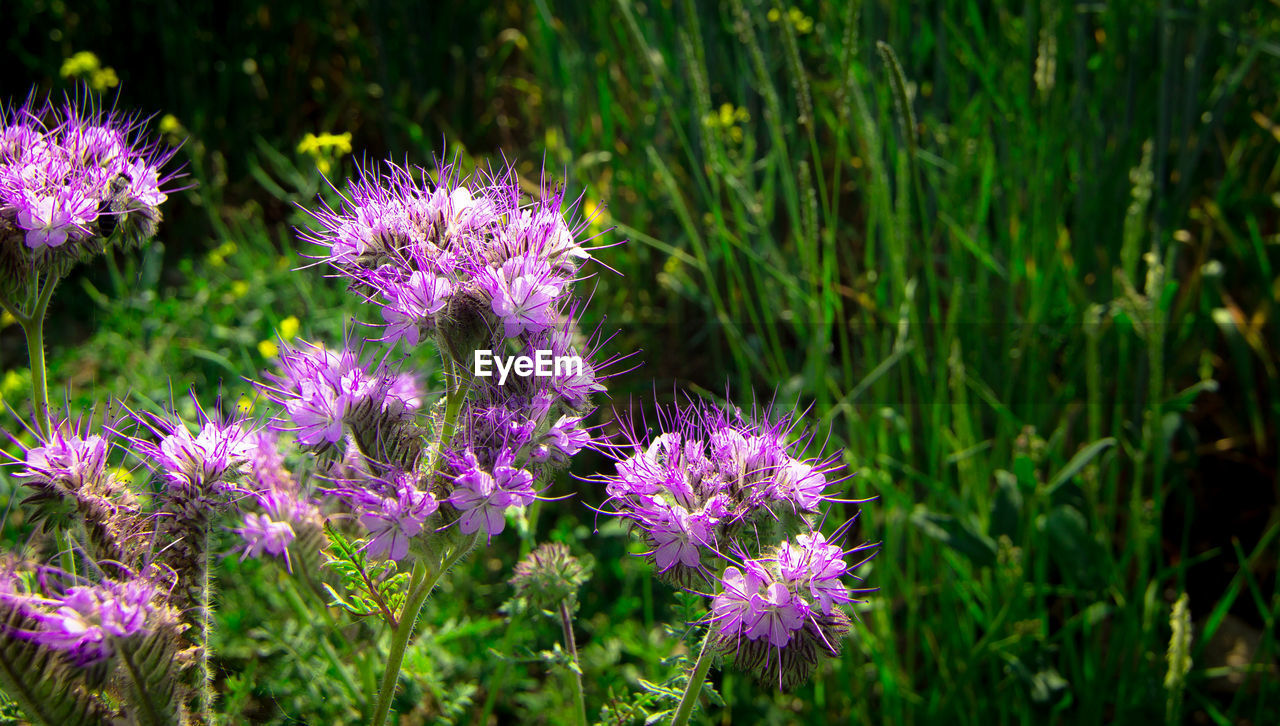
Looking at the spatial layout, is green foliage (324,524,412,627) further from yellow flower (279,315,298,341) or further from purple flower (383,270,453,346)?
yellow flower (279,315,298,341)

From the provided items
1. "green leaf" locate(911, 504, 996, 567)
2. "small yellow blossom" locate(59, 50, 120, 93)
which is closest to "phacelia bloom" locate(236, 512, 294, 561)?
"green leaf" locate(911, 504, 996, 567)

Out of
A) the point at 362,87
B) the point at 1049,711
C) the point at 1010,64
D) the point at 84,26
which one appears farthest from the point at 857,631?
the point at 84,26

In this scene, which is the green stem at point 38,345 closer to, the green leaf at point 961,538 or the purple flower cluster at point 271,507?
the purple flower cluster at point 271,507

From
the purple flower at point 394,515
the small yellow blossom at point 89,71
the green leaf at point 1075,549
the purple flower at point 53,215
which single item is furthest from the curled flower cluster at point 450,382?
the small yellow blossom at point 89,71

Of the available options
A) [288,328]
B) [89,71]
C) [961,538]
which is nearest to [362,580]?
[961,538]

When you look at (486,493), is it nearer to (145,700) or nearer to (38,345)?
(145,700)
